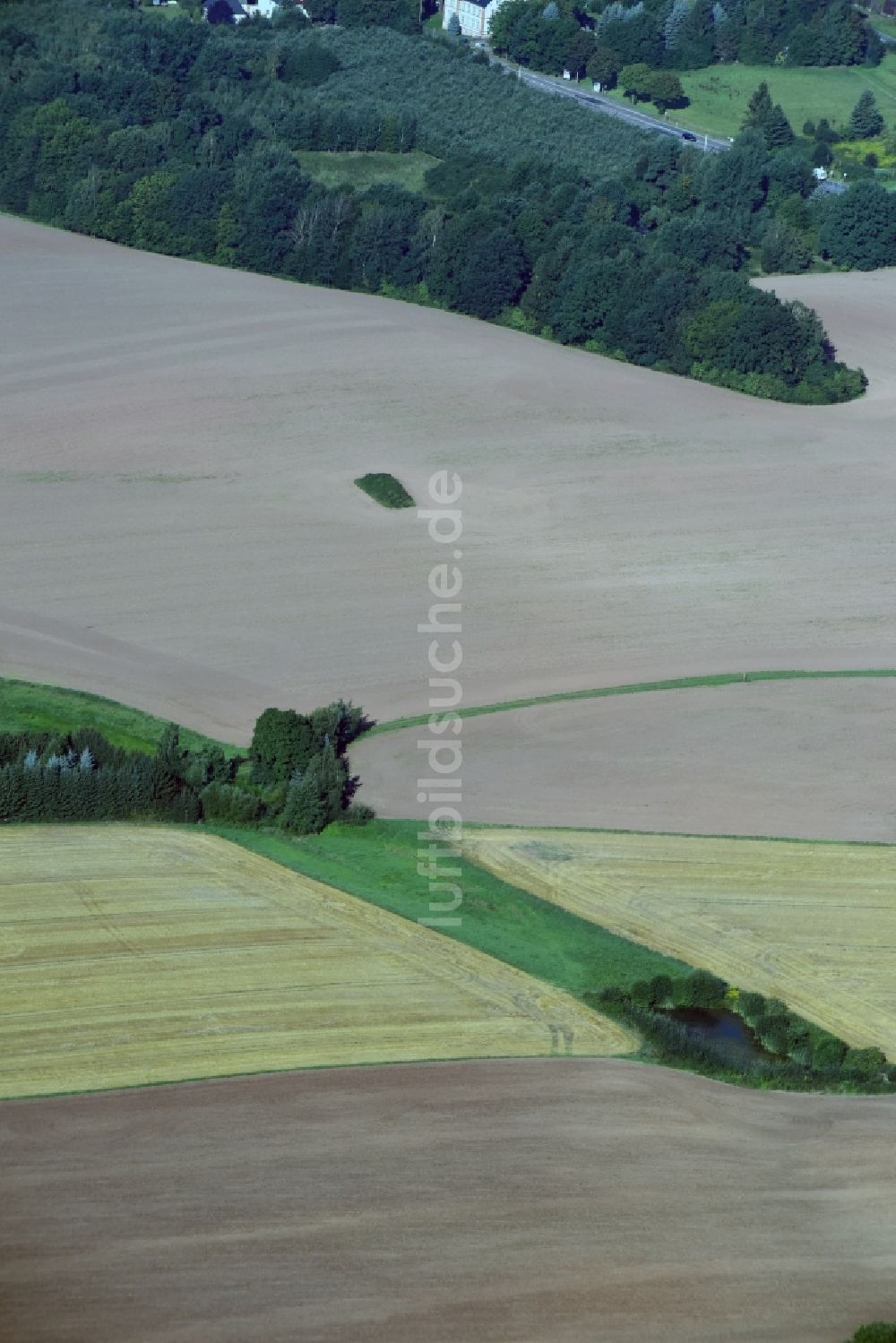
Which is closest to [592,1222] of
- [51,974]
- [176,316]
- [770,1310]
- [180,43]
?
[770,1310]

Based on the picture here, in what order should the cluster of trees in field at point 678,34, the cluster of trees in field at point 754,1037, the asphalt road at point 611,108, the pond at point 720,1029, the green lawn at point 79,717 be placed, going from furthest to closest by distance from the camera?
the cluster of trees in field at point 678,34 → the asphalt road at point 611,108 → the green lawn at point 79,717 → the pond at point 720,1029 → the cluster of trees in field at point 754,1037

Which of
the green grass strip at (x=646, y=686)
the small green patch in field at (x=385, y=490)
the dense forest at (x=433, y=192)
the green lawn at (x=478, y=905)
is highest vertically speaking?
the dense forest at (x=433, y=192)

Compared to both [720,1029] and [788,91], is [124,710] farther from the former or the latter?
[788,91]

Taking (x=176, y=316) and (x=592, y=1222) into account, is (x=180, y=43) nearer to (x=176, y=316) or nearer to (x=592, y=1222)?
(x=176, y=316)

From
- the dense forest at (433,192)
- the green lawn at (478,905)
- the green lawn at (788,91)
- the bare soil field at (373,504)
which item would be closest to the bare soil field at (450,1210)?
the green lawn at (478,905)

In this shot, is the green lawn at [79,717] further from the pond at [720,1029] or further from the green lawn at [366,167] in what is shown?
the green lawn at [366,167]

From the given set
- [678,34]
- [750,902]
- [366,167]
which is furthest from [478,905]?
[678,34]

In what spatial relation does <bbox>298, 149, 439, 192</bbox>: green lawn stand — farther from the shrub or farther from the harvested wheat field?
the harvested wheat field
